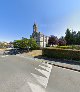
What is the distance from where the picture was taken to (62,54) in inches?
915

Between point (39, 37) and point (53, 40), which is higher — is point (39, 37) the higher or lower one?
the higher one

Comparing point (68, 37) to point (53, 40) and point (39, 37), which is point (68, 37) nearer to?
point (39, 37)

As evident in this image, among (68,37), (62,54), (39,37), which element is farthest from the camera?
(68,37)

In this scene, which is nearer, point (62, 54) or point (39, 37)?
point (62, 54)

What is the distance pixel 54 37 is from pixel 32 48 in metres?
16.5

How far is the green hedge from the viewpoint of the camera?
20.7m

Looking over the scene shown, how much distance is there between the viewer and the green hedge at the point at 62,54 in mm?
20734

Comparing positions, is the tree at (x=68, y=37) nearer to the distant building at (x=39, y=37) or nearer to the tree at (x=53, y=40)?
the distant building at (x=39, y=37)

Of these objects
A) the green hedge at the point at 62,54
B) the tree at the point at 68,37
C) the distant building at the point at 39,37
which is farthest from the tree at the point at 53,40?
the green hedge at the point at 62,54

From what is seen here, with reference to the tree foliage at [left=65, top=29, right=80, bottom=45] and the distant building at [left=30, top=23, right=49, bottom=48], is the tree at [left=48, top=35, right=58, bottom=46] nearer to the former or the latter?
the distant building at [left=30, top=23, right=49, bottom=48]

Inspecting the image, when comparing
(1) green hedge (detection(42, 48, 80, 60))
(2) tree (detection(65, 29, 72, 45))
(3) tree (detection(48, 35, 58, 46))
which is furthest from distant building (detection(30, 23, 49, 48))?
(1) green hedge (detection(42, 48, 80, 60))

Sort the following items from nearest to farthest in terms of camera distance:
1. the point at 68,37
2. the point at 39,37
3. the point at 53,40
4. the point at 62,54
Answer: the point at 62,54, the point at 53,40, the point at 39,37, the point at 68,37

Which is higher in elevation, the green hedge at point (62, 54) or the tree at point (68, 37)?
the tree at point (68, 37)

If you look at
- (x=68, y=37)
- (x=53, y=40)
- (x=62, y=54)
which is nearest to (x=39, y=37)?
(x=53, y=40)
